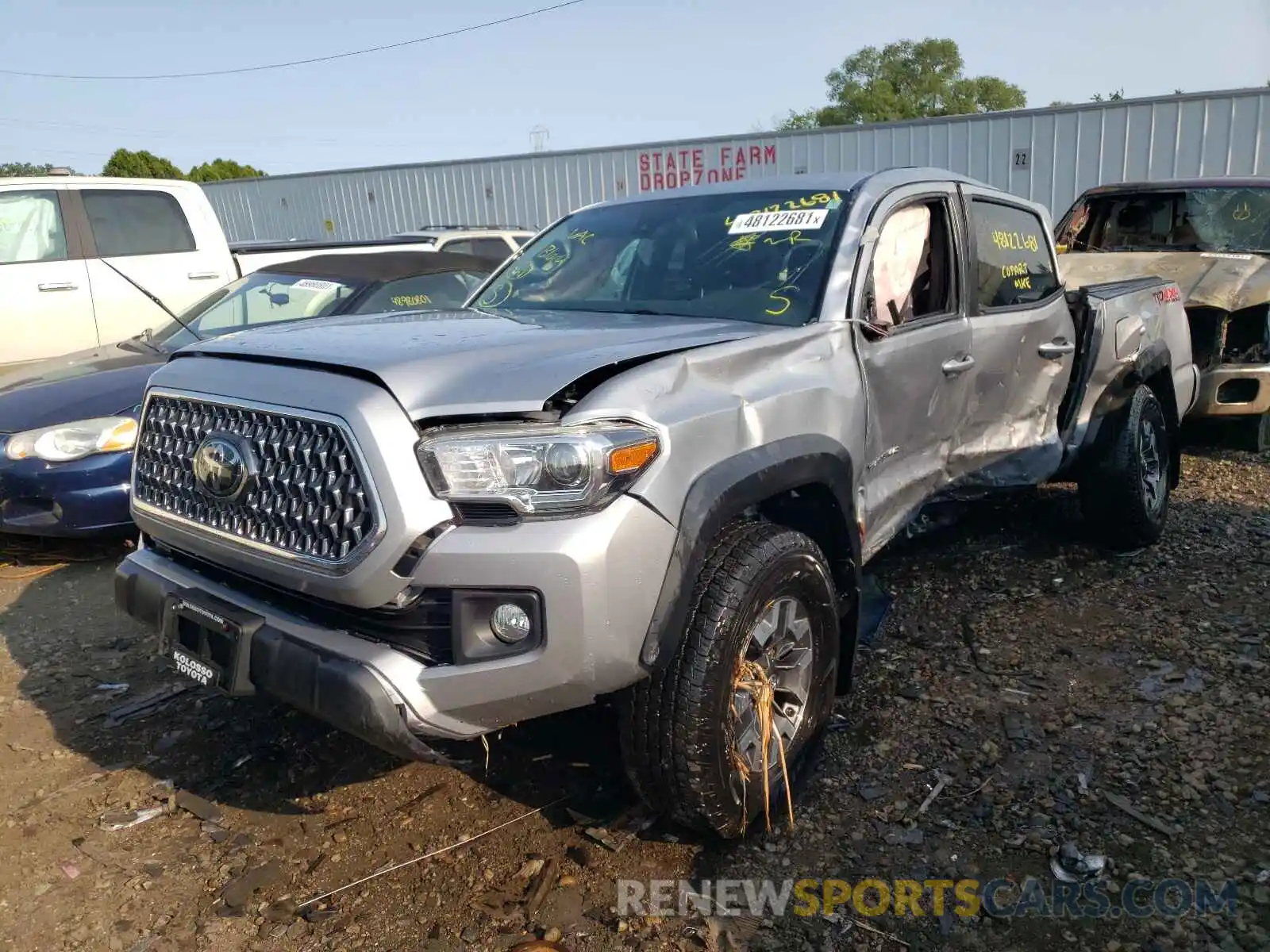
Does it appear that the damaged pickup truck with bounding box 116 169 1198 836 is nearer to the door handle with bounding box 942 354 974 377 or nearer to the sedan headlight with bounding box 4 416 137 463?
the door handle with bounding box 942 354 974 377

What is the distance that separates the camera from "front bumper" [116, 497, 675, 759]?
2113 mm

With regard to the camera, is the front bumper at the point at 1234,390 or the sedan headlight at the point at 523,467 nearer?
the sedan headlight at the point at 523,467

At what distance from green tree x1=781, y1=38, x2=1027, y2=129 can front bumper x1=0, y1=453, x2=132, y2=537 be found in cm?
6056

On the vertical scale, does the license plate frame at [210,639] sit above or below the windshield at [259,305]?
below

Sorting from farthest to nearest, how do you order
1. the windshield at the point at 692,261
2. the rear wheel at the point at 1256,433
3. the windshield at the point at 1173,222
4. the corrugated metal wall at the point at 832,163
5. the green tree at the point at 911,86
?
the green tree at the point at 911,86 < the corrugated metal wall at the point at 832,163 < the windshield at the point at 1173,222 < the rear wheel at the point at 1256,433 < the windshield at the point at 692,261

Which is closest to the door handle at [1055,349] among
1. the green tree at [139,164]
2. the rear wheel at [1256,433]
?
the rear wheel at [1256,433]

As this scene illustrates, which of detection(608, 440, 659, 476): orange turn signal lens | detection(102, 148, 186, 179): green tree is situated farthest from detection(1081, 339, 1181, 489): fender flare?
detection(102, 148, 186, 179): green tree

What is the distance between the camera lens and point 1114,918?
2.38 meters

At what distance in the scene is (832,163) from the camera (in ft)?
49.2

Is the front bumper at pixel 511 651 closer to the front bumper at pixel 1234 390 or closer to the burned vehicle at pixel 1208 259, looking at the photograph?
the front bumper at pixel 1234 390

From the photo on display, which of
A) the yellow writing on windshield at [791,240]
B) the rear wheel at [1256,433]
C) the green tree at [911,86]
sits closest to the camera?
the yellow writing on windshield at [791,240]

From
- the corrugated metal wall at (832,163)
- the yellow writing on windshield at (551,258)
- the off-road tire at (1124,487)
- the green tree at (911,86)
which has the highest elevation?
the green tree at (911,86)

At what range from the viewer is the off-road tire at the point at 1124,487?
15.0ft

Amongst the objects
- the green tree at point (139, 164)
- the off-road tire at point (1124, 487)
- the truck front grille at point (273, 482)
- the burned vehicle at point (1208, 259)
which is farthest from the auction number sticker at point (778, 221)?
the green tree at point (139, 164)
